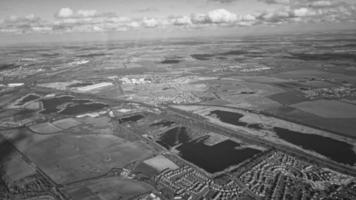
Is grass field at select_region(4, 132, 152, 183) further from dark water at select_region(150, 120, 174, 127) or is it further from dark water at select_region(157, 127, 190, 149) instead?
dark water at select_region(150, 120, 174, 127)

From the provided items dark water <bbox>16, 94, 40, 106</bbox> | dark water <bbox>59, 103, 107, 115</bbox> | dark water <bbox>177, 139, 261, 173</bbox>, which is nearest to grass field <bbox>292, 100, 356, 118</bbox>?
dark water <bbox>177, 139, 261, 173</bbox>

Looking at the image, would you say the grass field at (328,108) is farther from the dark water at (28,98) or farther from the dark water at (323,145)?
the dark water at (28,98)

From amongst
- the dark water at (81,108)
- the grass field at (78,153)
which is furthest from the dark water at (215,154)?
the dark water at (81,108)

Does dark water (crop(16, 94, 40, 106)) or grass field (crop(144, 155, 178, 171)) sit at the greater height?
grass field (crop(144, 155, 178, 171))

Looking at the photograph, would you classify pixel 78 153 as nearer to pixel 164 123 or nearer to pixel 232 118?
pixel 164 123

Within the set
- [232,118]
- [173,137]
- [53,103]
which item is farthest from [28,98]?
[232,118]

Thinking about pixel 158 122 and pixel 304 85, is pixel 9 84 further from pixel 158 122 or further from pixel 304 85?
pixel 304 85
